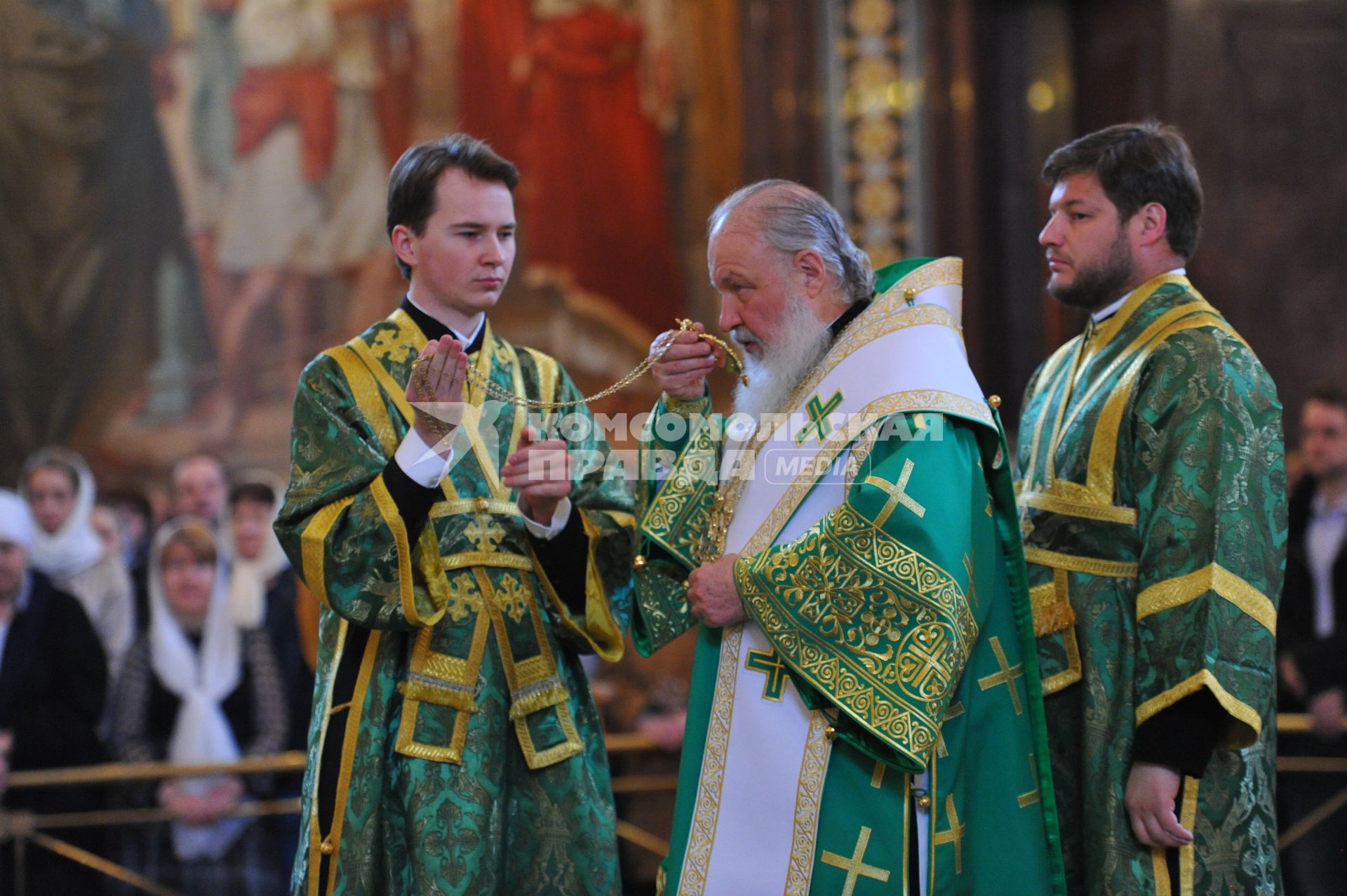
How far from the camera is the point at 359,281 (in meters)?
8.31

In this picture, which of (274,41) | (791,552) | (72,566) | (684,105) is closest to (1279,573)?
(791,552)

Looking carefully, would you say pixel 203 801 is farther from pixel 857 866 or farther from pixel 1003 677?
pixel 1003 677

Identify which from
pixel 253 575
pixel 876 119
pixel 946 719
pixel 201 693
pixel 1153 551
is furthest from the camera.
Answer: pixel 876 119

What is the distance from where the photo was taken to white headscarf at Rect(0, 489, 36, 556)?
504 cm

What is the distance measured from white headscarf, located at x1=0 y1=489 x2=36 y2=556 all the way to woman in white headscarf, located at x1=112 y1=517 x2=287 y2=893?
1.75 ft

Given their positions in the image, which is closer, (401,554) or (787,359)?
(401,554)

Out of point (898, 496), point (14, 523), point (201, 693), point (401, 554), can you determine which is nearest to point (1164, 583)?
point (898, 496)

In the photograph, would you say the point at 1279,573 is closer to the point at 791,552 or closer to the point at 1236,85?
the point at 791,552

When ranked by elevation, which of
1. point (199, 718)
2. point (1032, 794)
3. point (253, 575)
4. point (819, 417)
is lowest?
point (199, 718)

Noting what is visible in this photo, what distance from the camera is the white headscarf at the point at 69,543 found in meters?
5.99

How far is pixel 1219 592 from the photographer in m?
2.77

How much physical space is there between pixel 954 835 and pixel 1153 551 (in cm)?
71

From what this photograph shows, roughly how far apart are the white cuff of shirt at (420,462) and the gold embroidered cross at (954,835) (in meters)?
1.19

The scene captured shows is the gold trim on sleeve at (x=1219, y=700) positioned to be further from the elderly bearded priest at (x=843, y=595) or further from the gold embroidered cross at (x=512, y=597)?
the gold embroidered cross at (x=512, y=597)
